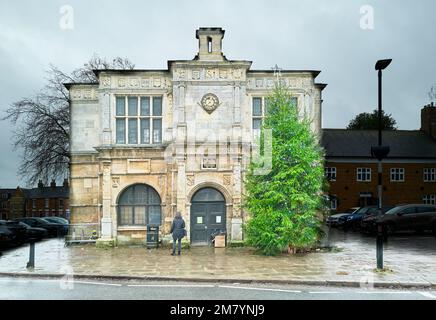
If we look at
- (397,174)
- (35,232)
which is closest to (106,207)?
(35,232)

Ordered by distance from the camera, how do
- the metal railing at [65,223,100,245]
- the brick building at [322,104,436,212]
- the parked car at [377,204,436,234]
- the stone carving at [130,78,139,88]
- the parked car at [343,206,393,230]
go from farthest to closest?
the brick building at [322,104,436,212], the parked car at [343,206,393,230], the parked car at [377,204,436,234], the metal railing at [65,223,100,245], the stone carving at [130,78,139,88]

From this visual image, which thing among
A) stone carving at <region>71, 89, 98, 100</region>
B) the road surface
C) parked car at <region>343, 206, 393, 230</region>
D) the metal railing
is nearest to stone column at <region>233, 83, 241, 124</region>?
stone carving at <region>71, 89, 98, 100</region>

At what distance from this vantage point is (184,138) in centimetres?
2341

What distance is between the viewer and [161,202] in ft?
78.7

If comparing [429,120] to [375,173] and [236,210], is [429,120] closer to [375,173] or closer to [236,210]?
[375,173]

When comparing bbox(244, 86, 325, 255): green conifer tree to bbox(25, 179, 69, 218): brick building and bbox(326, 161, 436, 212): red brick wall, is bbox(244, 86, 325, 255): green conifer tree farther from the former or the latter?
bbox(25, 179, 69, 218): brick building

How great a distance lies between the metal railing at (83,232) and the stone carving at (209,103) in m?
8.16

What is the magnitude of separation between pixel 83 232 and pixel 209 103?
937 centimetres

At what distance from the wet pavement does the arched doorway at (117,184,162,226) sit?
66.2 inches

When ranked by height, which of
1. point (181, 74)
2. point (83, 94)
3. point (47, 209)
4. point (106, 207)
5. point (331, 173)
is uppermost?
point (181, 74)

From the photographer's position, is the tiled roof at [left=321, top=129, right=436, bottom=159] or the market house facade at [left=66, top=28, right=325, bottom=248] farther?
the tiled roof at [left=321, top=129, right=436, bottom=159]

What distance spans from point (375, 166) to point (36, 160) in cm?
3167

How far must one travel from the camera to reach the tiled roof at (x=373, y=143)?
159 feet

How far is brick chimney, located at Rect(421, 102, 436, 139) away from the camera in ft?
167
